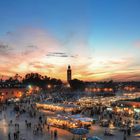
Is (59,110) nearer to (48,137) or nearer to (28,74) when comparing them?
(48,137)

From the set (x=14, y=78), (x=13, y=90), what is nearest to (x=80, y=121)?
(x=13, y=90)

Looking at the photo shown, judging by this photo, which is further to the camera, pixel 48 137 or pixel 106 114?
pixel 106 114

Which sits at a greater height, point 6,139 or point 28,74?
point 28,74

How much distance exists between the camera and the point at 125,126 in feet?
91.6

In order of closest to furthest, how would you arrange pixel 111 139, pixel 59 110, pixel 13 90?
pixel 111 139 < pixel 59 110 < pixel 13 90

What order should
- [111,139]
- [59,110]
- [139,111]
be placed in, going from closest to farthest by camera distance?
[111,139]
[139,111]
[59,110]

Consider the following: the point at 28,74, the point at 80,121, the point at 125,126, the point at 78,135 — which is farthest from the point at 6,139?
the point at 28,74

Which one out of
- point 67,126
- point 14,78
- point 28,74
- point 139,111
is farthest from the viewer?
point 14,78

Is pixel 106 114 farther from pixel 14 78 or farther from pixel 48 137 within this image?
pixel 14 78

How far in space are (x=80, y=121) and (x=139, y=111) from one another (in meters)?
11.0

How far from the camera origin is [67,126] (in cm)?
2761

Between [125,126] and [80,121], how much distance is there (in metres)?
4.41

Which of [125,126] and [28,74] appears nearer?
[125,126]

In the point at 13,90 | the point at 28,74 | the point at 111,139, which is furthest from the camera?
the point at 28,74
